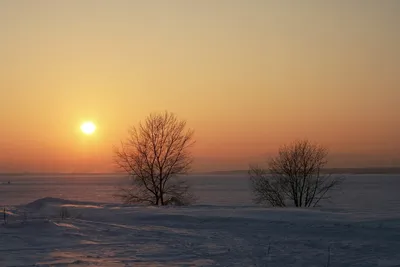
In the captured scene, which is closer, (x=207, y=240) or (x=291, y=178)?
(x=207, y=240)

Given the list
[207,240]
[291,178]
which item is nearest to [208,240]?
[207,240]

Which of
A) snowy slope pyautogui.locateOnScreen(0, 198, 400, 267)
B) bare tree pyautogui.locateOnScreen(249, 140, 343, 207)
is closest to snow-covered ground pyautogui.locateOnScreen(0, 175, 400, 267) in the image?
snowy slope pyautogui.locateOnScreen(0, 198, 400, 267)

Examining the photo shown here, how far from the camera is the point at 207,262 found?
11.9 meters

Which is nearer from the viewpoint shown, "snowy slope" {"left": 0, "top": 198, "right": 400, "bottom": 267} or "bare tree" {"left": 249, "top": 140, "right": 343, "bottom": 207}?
"snowy slope" {"left": 0, "top": 198, "right": 400, "bottom": 267}

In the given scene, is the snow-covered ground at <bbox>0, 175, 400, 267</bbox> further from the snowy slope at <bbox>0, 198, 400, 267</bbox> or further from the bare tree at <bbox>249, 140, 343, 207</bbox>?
the bare tree at <bbox>249, 140, 343, 207</bbox>

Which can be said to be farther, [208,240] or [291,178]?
[291,178]

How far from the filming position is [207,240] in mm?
15125

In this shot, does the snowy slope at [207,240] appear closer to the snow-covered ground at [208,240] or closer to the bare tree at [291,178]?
the snow-covered ground at [208,240]

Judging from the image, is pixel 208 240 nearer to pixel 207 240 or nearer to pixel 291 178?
pixel 207 240

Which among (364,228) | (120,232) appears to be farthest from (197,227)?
(364,228)

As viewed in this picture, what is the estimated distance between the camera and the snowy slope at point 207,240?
12102 mm

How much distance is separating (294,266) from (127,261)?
4.03 m

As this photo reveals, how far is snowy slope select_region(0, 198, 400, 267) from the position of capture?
1210cm

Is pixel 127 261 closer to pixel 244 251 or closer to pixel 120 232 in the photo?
pixel 244 251
